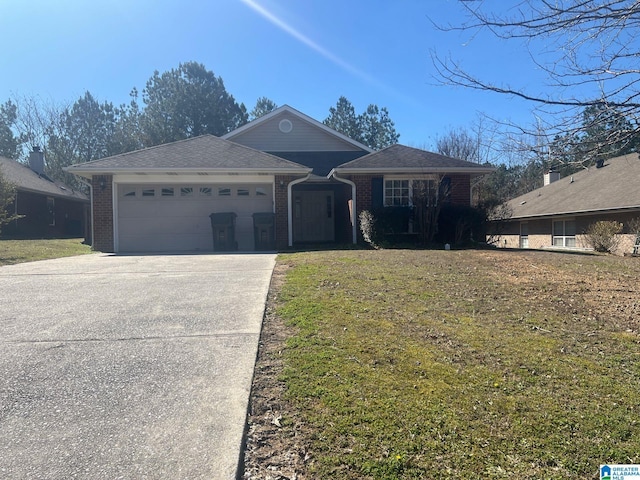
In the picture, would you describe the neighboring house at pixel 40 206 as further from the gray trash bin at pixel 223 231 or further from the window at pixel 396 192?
the window at pixel 396 192

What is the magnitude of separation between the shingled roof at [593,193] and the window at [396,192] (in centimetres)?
754

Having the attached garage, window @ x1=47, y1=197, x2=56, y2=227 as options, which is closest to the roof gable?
the attached garage

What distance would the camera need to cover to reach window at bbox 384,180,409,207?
13578mm

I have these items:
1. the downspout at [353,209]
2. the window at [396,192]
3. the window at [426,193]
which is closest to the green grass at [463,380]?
the window at [426,193]

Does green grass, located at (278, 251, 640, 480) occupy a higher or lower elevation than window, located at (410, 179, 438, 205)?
lower

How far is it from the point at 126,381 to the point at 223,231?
33.9ft

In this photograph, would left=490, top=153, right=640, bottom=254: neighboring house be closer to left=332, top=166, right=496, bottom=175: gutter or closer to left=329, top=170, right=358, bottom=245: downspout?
left=332, top=166, right=496, bottom=175: gutter

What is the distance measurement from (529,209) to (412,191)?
40.7 feet

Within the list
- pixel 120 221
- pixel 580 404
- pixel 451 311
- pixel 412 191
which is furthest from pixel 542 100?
pixel 120 221

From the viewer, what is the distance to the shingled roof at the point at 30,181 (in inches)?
808

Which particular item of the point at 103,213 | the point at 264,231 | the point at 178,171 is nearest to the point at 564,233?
the point at 264,231

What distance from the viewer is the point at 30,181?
2214 cm

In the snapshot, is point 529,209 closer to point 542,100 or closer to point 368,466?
point 542,100

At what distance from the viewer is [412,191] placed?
1326 centimetres
